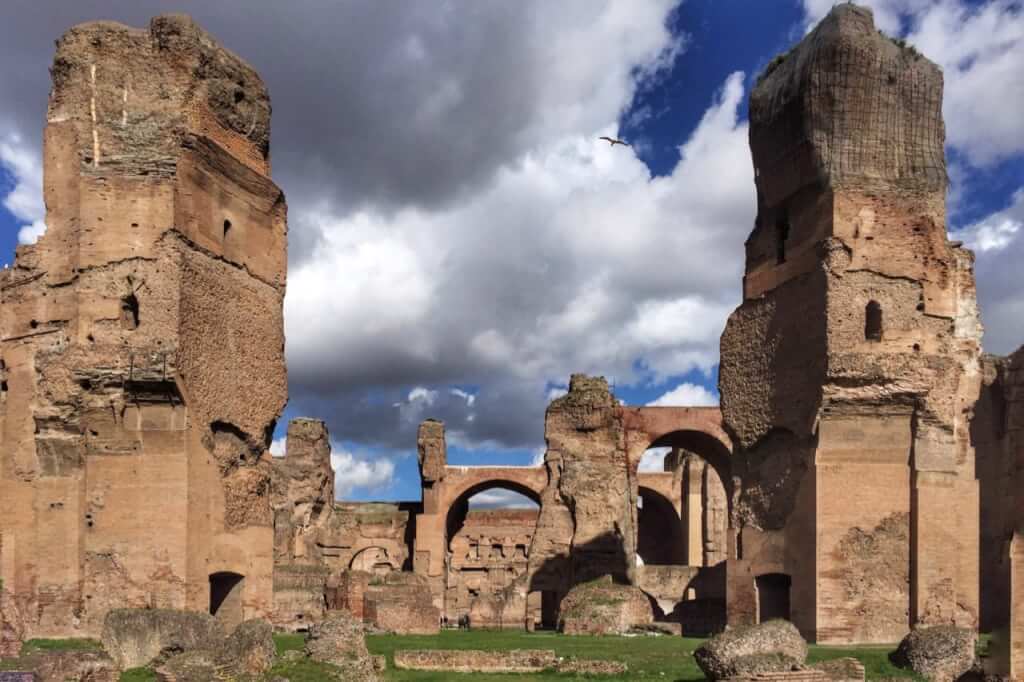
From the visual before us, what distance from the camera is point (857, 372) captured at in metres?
15.2

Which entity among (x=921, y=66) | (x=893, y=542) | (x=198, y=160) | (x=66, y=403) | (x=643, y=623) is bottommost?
(x=643, y=623)

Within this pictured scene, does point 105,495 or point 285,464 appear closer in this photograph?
point 105,495

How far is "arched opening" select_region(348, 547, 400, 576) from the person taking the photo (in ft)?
105

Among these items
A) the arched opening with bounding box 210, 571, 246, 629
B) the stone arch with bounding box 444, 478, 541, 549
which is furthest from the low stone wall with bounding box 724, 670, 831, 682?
the stone arch with bounding box 444, 478, 541, 549

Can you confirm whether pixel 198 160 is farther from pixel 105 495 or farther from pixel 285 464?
pixel 285 464

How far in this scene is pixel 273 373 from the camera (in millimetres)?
16344

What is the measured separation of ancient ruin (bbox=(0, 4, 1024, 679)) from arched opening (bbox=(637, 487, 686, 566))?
17.8 m

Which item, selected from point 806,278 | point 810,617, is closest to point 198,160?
point 806,278

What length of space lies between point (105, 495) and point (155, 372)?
1.84 metres

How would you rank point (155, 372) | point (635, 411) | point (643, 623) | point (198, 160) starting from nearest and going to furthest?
point (155, 372) → point (198, 160) → point (643, 623) → point (635, 411)

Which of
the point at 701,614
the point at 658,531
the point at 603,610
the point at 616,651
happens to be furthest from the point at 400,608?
the point at 658,531

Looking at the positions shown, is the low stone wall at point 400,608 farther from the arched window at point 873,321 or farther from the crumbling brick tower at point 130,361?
the arched window at point 873,321

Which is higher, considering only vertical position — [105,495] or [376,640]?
[105,495]

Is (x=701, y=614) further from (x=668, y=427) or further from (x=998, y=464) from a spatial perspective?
(x=998, y=464)
